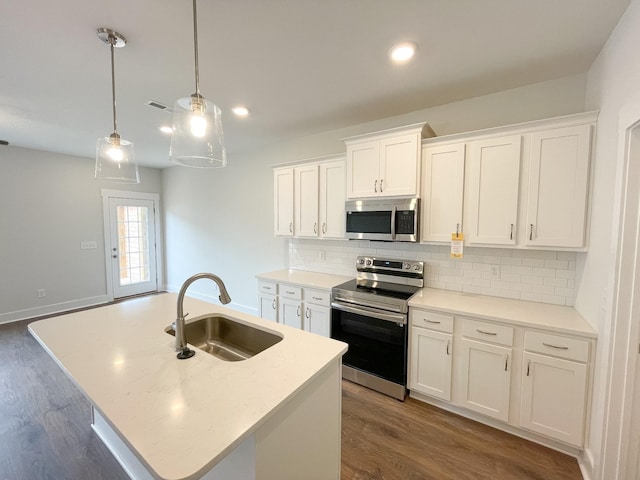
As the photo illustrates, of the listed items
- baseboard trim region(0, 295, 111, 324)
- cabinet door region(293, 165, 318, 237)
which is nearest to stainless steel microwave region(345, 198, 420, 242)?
cabinet door region(293, 165, 318, 237)

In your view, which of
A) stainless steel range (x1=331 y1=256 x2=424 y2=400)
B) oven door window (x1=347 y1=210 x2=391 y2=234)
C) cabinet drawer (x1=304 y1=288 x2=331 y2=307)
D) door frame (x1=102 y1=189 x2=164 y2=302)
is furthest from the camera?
door frame (x1=102 y1=189 x2=164 y2=302)

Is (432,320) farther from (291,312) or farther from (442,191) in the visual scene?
(291,312)

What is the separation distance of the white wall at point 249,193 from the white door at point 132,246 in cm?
35

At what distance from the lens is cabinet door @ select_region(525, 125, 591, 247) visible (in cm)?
190

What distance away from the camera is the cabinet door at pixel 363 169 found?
2654 mm

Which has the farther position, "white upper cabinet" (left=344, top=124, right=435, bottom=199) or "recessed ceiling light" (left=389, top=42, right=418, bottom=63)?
"white upper cabinet" (left=344, top=124, right=435, bottom=199)

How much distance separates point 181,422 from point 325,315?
2.00m

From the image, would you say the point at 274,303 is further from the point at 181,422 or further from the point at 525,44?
the point at 525,44

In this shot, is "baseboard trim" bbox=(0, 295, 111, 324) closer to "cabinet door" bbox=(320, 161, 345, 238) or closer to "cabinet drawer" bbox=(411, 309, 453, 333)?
"cabinet door" bbox=(320, 161, 345, 238)

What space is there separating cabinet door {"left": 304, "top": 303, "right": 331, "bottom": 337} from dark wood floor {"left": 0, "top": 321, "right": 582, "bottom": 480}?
0.61 m

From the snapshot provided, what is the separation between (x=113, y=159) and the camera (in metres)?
1.80

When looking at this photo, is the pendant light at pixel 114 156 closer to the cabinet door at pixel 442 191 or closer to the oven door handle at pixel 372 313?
the oven door handle at pixel 372 313

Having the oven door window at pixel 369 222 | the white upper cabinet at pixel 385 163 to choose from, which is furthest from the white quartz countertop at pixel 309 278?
the white upper cabinet at pixel 385 163

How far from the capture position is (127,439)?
0.83 metres
